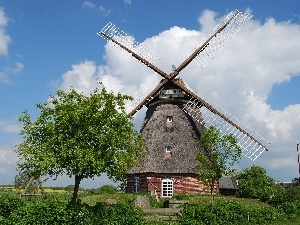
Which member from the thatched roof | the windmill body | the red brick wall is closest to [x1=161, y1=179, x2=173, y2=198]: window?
the windmill body

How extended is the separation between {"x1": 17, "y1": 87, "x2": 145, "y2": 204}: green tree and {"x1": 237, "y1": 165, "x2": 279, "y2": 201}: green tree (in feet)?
86.6

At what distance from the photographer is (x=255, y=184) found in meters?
55.8

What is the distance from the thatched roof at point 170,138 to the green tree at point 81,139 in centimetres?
1414

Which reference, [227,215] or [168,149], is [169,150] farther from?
[227,215]

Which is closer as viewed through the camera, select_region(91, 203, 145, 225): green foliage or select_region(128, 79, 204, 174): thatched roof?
select_region(91, 203, 145, 225): green foliage

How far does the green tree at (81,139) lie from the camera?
28922 mm

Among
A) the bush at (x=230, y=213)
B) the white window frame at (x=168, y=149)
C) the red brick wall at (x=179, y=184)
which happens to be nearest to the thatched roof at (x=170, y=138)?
the white window frame at (x=168, y=149)

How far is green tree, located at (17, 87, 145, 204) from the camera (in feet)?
94.9

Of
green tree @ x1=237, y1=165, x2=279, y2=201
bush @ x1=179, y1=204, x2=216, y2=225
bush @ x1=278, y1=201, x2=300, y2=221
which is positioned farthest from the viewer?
green tree @ x1=237, y1=165, x2=279, y2=201

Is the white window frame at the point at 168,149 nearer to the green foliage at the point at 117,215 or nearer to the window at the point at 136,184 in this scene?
the window at the point at 136,184

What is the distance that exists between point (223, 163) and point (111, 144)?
10620 mm

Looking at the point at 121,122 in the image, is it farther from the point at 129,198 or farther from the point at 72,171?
the point at 129,198

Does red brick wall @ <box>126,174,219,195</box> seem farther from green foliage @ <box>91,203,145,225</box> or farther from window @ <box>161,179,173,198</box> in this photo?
green foliage @ <box>91,203,145,225</box>

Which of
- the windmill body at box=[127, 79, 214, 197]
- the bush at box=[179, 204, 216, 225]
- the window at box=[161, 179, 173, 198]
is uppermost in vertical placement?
the windmill body at box=[127, 79, 214, 197]
